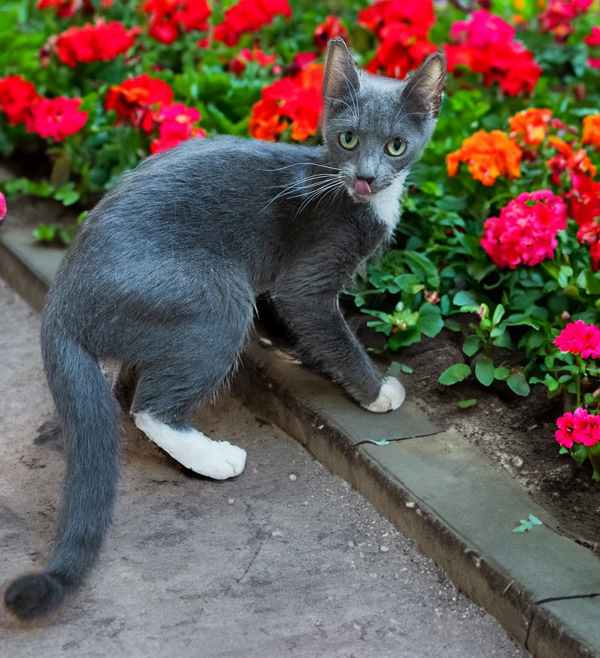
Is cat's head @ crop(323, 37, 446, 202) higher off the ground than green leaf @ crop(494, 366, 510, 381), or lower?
higher

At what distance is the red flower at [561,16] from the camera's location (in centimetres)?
443

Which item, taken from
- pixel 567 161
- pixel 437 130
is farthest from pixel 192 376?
pixel 437 130

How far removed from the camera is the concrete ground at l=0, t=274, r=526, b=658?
1930 millimetres

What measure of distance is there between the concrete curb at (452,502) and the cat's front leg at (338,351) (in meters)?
0.05

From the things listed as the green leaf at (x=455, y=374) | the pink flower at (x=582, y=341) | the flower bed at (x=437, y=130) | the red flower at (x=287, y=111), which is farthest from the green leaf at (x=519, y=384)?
the red flower at (x=287, y=111)

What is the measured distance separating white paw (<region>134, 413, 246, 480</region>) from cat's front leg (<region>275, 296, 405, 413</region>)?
0.40 m

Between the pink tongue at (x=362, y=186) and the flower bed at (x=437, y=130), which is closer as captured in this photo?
the pink tongue at (x=362, y=186)

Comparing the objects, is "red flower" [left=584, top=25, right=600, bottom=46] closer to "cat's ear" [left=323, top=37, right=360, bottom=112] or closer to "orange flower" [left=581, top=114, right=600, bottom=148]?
"orange flower" [left=581, top=114, right=600, bottom=148]

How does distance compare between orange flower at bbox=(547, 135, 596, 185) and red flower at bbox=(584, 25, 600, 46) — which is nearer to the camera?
orange flower at bbox=(547, 135, 596, 185)

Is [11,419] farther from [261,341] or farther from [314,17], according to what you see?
[314,17]

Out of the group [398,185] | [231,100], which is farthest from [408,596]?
[231,100]

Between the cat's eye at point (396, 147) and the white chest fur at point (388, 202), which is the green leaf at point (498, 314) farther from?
the cat's eye at point (396, 147)

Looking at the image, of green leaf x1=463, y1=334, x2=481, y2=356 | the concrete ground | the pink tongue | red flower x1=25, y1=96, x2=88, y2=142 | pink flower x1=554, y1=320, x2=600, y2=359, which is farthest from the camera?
red flower x1=25, y1=96, x2=88, y2=142

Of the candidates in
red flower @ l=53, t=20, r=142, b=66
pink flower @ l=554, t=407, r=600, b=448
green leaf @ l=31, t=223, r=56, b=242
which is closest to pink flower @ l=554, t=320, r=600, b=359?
pink flower @ l=554, t=407, r=600, b=448
